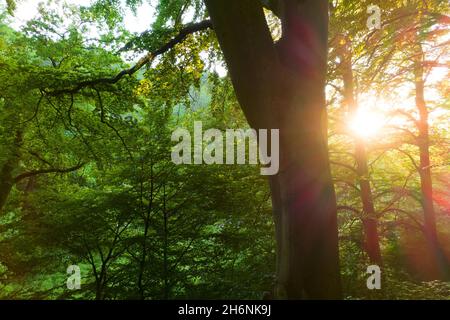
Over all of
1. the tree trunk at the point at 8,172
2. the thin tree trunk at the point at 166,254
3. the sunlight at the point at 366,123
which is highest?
the sunlight at the point at 366,123

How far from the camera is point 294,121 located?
2611mm

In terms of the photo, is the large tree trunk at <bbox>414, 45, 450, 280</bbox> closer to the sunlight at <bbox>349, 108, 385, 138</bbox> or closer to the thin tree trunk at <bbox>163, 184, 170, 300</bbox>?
the sunlight at <bbox>349, 108, 385, 138</bbox>

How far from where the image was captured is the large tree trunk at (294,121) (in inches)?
99.3

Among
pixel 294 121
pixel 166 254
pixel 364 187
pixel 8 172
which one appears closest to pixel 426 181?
pixel 364 187

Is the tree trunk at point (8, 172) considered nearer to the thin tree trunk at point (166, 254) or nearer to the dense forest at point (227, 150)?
the dense forest at point (227, 150)

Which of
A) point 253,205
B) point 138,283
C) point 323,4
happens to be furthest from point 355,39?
point 138,283

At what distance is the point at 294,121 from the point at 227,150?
7487 mm

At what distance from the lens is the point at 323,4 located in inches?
112

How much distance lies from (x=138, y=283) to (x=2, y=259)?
4.63 m

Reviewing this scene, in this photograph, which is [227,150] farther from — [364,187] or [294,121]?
[294,121]

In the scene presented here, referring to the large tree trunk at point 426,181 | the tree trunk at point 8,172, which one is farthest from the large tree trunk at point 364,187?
the tree trunk at point 8,172

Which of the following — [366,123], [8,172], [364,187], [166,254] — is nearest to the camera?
Answer: [166,254]

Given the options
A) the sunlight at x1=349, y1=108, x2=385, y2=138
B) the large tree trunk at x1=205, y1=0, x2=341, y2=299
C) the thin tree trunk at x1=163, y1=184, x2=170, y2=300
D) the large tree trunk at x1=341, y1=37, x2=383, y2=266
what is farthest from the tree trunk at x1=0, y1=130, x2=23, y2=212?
the large tree trunk at x1=205, y1=0, x2=341, y2=299
